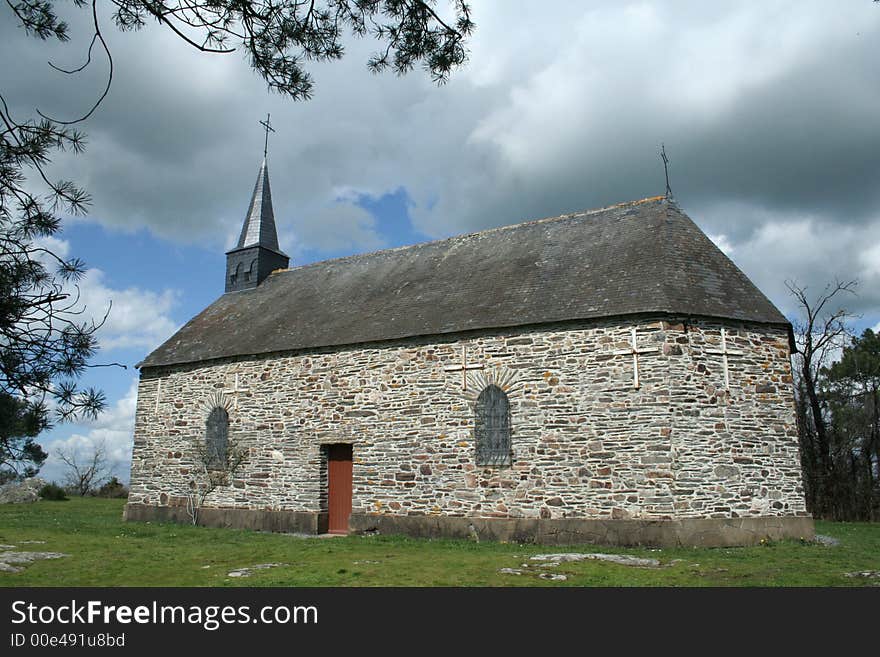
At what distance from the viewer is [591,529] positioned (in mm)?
12125

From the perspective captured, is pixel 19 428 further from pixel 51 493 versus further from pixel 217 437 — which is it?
pixel 51 493

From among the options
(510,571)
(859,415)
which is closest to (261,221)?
(510,571)

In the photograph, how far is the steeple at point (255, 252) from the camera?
2275 cm

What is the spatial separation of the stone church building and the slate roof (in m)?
0.07

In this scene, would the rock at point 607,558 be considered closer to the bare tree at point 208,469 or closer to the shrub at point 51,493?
the bare tree at point 208,469

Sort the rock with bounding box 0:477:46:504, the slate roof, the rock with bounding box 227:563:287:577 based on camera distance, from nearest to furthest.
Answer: the rock with bounding box 227:563:287:577 < the slate roof < the rock with bounding box 0:477:46:504

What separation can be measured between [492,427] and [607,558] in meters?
4.03

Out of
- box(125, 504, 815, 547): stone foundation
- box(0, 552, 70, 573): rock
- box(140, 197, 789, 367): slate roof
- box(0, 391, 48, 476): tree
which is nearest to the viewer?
box(0, 391, 48, 476): tree

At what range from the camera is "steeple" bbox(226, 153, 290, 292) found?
22750 millimetres

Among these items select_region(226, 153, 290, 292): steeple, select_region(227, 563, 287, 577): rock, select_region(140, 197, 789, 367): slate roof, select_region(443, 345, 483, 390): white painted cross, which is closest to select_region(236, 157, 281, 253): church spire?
select_region(226, 153, 290, 292): steeple

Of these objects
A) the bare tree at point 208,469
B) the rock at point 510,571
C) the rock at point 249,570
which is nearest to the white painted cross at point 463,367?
the rock at point 510,571

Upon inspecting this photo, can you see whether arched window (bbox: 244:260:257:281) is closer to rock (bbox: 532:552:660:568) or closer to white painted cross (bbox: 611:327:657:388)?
white painted cross (bbox: 611:327:657:388)

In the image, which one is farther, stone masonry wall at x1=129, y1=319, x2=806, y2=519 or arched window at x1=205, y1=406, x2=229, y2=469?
arched window at x1=205, y1=406, x2=229, y2=469
